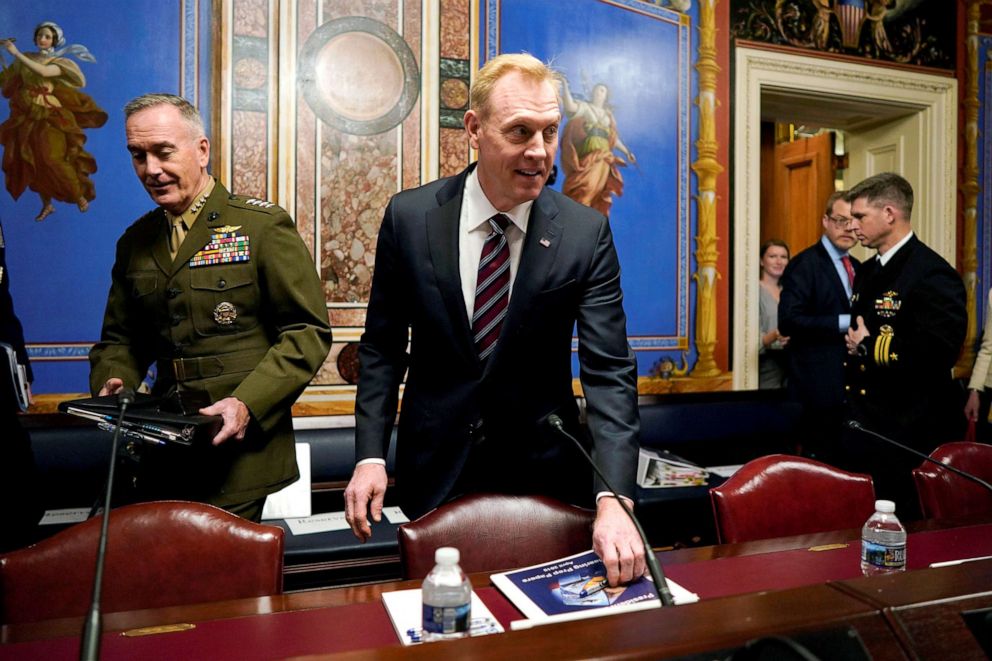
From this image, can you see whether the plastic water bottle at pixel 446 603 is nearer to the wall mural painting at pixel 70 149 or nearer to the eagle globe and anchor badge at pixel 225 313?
the eagle globe and anchor badge at pixel 225 313

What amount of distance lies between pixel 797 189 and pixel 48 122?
5.41 meters

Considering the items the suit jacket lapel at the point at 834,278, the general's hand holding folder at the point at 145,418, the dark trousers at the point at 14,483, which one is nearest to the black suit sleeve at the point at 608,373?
the general's hand holding folder at the point at 145,418

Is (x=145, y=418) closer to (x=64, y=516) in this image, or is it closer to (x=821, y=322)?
(x=64, y=516)

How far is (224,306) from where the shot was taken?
1.98 meters

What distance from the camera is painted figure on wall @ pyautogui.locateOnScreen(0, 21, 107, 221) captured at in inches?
131

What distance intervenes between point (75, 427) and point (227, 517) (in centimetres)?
211

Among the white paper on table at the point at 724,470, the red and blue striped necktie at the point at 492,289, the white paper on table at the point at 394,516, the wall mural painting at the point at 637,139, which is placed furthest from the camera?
the wall mural painting at the point at 637,139

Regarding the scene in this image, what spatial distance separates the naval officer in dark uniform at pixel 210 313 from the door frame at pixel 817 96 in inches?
133

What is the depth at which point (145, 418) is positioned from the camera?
64.1 inches

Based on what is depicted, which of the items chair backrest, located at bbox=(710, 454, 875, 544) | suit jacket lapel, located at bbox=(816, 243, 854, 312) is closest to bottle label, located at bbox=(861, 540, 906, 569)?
chair backrest, located at bbox=(710, 454, 875, 544)

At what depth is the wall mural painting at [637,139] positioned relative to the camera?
4363 mm

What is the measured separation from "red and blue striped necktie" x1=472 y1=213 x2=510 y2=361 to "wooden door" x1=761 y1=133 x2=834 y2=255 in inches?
199

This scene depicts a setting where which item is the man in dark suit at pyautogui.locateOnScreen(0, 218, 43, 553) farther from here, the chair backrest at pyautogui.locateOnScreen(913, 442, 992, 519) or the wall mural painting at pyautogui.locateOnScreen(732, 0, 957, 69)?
the wall mural painting at pyautogui.locateOnScreen(732, 0, 957, 69)

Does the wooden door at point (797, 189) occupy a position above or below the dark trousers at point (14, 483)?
above
